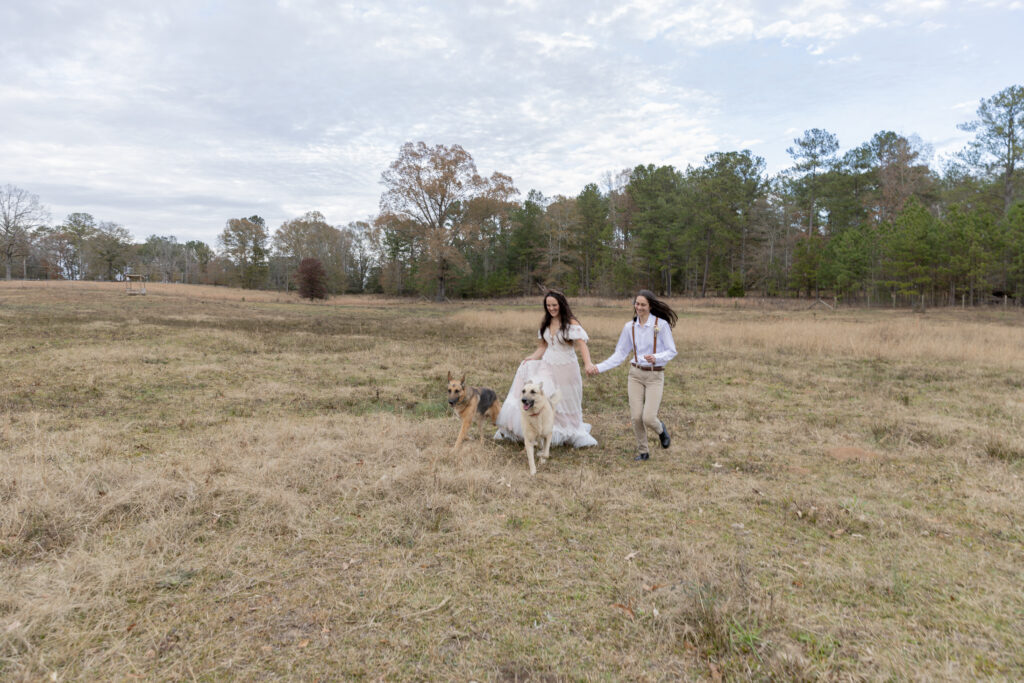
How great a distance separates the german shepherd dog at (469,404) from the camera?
6312 mm

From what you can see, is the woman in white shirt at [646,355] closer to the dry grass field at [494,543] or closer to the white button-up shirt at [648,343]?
the white button-up shirt at [648,343]

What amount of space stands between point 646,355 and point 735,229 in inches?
1996

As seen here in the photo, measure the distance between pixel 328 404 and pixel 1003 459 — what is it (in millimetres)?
10062

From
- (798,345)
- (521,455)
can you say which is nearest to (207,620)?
(521,455)

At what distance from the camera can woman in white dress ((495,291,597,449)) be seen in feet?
20.8

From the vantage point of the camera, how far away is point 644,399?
239 inches

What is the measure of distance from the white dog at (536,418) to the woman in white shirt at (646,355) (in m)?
0.65

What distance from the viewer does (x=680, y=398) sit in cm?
964

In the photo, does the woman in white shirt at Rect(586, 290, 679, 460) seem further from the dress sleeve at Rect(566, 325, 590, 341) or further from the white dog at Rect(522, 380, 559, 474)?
the white dog at Rect(522, 380, 559, 474)

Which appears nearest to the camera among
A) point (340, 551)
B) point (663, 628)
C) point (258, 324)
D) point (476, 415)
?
point (663, 628)

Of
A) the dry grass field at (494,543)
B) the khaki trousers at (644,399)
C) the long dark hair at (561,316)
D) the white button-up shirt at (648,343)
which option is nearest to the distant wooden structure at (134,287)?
the dry grass field at (494,543)

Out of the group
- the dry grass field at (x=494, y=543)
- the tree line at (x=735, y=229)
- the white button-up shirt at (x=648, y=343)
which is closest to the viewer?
the dry grass field at (x=494, y=543)

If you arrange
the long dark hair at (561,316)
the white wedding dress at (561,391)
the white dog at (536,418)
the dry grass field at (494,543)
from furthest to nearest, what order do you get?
the white wedding dress at (561,391), the long dark hair at (561,316), the white dog at (536,418), the dry grass field at (494,543)

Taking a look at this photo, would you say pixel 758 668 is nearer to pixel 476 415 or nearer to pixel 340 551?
pixel 340 551
